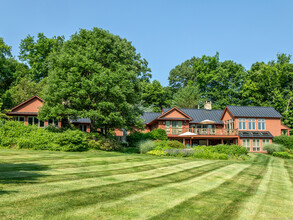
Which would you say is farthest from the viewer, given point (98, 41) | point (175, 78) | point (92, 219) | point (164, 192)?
point (175, 78)

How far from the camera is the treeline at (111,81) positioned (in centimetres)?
2412

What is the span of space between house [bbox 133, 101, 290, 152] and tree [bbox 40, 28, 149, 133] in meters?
10.6

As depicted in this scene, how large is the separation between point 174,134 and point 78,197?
30097 millimetres

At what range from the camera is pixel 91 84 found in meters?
23.3

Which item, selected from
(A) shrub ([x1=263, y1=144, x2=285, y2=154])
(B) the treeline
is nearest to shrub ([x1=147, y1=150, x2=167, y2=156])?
(B) the treeline

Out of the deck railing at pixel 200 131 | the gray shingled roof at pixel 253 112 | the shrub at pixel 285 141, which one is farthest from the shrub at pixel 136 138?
the shrub at pixel 285 141

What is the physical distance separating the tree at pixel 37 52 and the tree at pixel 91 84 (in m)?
25.9

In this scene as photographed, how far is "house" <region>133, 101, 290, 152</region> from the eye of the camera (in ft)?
120

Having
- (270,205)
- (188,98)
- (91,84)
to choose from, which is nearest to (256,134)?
(188,98)

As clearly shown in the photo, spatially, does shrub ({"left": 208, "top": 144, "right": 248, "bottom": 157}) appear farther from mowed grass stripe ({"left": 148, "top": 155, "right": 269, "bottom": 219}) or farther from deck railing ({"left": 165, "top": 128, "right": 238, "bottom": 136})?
mowed grass stripe ({"left": 148, "top": 155, "right": 269, "bottom": 219})

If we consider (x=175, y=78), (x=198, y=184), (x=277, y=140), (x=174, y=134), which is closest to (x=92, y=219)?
(x=198, y=184)

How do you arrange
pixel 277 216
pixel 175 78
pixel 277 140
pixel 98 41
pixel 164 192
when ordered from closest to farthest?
pixel 277 216 → pixel 164 192 → pixel 98 41 → pixel 277 140 → pixel 175 78

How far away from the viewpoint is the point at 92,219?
17.4 feet

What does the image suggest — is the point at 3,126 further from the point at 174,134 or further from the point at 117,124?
the point at 174,134
